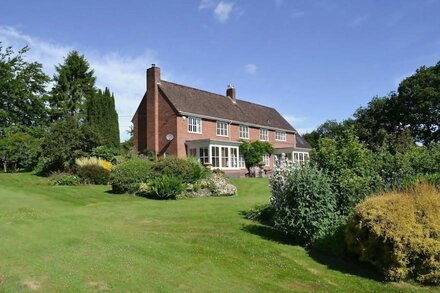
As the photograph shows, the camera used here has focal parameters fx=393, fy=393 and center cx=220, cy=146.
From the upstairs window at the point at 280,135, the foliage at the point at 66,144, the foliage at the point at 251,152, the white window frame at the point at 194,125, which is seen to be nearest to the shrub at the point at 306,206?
the foliage at the point at 66,144

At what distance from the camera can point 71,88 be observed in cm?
5012

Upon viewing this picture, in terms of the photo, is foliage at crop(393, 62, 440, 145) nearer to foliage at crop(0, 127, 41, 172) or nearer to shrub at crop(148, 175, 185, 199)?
shrub at crop(148, 175, 185, 199)

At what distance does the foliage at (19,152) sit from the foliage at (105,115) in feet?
18.0

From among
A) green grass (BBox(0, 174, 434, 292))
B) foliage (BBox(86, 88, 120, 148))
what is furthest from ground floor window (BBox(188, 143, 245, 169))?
green grass (BBox(0, 174, 434, 292))

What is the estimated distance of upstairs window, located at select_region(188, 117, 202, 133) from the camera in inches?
1377

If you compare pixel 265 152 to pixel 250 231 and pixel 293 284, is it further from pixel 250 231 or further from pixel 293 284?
pixel 293 284

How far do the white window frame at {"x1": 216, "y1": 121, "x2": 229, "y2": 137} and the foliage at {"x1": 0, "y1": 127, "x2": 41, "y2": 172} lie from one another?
15983mm

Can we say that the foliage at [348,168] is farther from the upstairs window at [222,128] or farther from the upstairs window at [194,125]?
the upstairs window at [222,128]

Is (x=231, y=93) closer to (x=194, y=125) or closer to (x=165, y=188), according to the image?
(x=194, y=125)

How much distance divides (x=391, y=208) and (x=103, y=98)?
1337 inches

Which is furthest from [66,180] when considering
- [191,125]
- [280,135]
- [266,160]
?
[280,135]

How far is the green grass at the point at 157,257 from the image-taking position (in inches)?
264

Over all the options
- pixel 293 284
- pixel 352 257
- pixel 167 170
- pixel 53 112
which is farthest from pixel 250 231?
pixel 53 112

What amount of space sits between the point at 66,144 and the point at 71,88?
2627 centimetres
